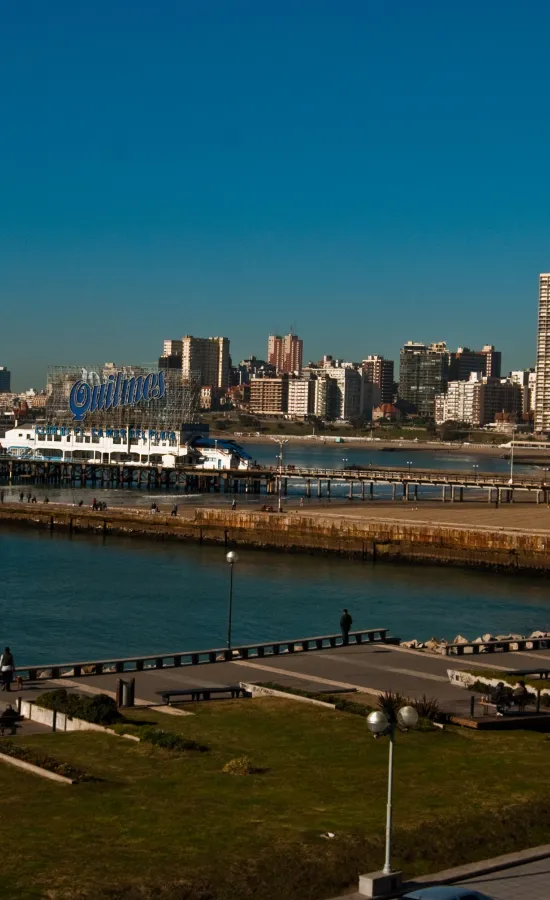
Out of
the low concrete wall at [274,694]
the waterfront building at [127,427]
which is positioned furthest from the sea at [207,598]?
the waterfront building at [127,427]

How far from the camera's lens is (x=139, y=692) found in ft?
72.4

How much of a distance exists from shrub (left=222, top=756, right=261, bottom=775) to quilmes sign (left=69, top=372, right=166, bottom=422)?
333ft

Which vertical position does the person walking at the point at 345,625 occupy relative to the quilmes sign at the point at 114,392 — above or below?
below

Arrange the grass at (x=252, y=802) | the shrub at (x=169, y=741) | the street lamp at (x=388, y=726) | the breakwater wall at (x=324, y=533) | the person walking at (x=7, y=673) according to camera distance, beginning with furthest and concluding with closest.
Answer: the breakwater wall at (x=324, y=533)
the person walking at (x=7, y=673)
the shrub at (x=169, y=741)
the grass at (x=252, y=802)
the street lamp at (x=388, y=726)

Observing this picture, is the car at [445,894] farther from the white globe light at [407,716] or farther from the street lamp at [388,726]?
the white globe light at [407,716]

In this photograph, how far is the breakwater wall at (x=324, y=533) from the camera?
59031mm

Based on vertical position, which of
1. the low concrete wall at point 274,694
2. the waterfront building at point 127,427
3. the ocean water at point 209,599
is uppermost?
the waterfront building at point 127,427

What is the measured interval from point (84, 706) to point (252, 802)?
5089 mm

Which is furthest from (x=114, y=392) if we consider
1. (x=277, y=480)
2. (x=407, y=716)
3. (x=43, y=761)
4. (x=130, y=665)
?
(x=407, y=716)

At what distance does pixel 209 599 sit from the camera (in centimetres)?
4662

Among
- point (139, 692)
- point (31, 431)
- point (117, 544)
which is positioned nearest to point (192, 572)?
point (117, 544)

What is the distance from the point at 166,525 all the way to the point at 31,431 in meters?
55.0

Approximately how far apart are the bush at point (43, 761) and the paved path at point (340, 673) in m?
4.55

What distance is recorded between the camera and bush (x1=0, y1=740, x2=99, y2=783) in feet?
51.4
